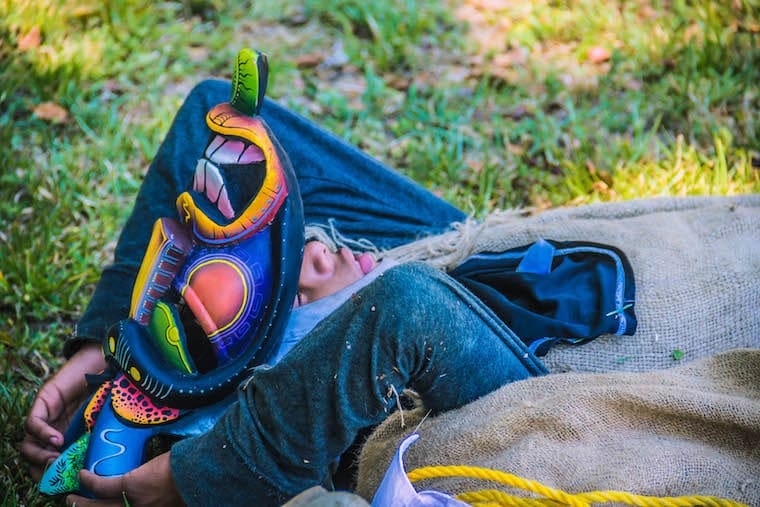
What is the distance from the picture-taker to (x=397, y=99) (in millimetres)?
3066

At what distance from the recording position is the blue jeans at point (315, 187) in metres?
2.00

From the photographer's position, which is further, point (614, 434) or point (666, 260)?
point (666, 260)

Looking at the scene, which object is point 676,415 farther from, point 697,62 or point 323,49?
point 323,49

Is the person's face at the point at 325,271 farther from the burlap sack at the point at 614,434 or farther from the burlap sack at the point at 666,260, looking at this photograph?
the burlap sack at the point at 614,434

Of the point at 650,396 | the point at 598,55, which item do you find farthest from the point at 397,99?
the point at 650,396

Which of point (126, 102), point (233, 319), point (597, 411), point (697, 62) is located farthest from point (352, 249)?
point (697, 62)

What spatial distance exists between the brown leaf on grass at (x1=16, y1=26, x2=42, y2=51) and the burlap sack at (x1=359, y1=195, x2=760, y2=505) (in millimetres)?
1957

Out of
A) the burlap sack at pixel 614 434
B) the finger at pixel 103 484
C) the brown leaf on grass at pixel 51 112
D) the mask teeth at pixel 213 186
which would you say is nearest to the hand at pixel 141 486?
the finger at pixel 103 484

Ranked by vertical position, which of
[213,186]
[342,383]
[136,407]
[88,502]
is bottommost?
[88,502]

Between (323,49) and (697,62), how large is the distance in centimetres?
138

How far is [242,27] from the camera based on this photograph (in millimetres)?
3428

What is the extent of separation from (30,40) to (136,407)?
6.45 feet

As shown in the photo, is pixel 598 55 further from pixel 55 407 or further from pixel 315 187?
pixel 55 407

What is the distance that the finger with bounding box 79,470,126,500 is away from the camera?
1.53m
